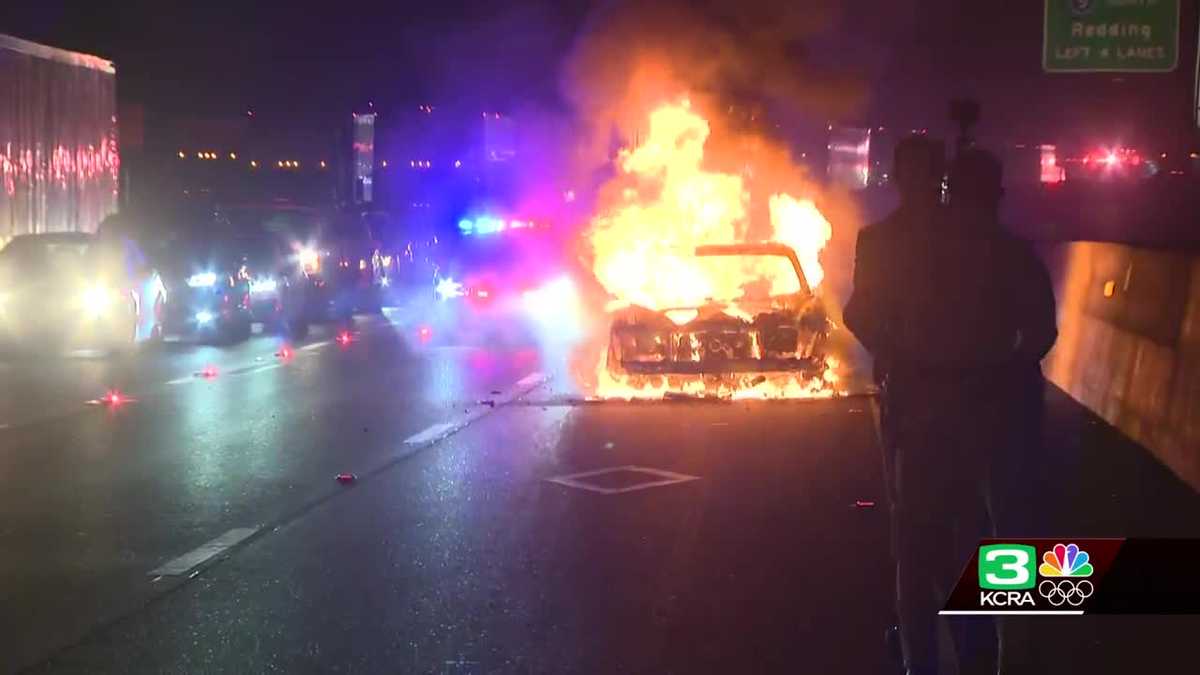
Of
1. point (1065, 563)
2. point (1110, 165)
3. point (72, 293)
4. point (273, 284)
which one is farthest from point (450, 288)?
point (1110, 165)

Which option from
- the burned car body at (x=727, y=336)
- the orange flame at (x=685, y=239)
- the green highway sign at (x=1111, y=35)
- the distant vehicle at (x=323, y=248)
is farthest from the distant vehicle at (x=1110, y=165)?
the burned car body at (x=727, y=336)

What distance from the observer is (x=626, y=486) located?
415 inches

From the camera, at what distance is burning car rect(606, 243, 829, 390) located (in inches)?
588

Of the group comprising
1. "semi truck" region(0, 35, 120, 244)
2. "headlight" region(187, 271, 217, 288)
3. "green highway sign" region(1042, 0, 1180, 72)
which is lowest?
"headlight" region(187, 271, 217, 288)

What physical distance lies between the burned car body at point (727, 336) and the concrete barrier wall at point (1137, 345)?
2527mm

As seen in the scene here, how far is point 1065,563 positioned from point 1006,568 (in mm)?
235

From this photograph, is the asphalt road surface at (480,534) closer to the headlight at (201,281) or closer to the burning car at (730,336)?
the burning car at (730,336)

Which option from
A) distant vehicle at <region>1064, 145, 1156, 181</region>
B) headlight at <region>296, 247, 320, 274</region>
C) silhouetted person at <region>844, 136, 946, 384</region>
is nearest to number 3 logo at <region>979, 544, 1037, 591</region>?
silhouetted person at <region>844, 136, 946, 384</region>

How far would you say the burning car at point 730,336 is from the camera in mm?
14945

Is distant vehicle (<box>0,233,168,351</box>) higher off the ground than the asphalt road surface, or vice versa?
distant vehicle (<box>0,233,168,351</box>)

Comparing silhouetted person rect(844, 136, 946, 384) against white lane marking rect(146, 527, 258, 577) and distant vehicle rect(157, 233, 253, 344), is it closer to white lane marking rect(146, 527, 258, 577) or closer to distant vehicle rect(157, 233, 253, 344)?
white lane marking rect(146, 527, 258, 577)

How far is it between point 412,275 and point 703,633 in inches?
1265

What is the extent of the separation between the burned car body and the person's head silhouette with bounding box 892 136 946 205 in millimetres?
9393

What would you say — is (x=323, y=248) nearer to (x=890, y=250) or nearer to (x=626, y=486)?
(x=626, y=486)
